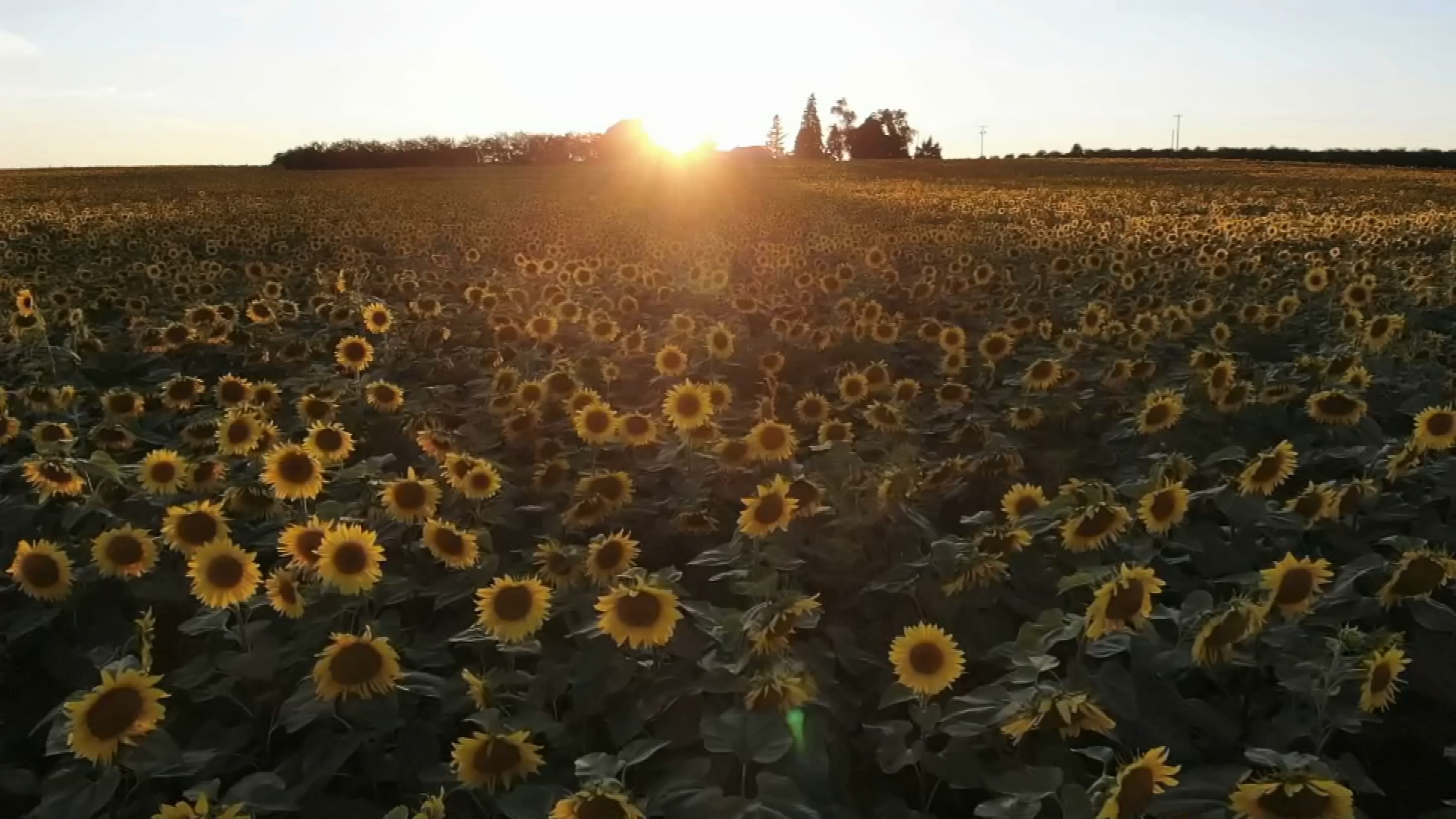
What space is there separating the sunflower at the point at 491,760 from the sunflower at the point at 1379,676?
1.90m

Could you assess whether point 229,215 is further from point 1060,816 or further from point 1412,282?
point 1060,816

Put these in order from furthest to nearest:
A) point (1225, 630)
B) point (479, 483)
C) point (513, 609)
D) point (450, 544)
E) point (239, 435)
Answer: point (239, 435) → point (479, 483) → point (450, 544) → point (513, 609) → point (1225, 630)

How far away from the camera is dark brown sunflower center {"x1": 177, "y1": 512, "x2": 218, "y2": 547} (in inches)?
132

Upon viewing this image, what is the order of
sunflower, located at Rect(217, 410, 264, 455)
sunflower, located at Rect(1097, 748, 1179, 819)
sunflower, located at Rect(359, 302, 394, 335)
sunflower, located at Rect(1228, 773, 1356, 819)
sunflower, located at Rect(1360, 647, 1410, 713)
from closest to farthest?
sunflower, located at Rect(1228, 773, 1356, 819), sunflower, located at Rect(1097, 748, 1179, 819), sunflower, located at Rect(1360, 647, 1410, 713), sunflower, located at Rect(217, 410, 264, 455), sunflower, located at Rect(359, 302, 394, 335)

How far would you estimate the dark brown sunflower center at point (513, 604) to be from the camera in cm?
302

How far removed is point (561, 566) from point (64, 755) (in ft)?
4.93

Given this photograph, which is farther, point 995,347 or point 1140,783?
point 995,347

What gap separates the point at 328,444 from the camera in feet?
14.1

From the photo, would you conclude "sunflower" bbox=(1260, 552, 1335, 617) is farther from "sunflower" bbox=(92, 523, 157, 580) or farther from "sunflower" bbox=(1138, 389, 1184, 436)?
"sunflower" bbox=(92, 523, 157, 580)

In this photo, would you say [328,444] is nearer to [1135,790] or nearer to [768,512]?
[768,512]

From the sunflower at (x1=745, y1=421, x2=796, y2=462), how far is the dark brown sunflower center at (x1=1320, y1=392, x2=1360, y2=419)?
2.27 meters

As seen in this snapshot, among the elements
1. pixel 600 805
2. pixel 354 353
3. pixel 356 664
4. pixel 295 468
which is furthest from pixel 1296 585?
pixel 354 353

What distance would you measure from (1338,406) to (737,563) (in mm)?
2711

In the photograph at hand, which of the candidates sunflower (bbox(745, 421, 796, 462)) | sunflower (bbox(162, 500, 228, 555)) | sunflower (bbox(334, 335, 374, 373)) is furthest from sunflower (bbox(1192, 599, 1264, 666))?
sunflower (bbox(334, 335, 374, 373))
